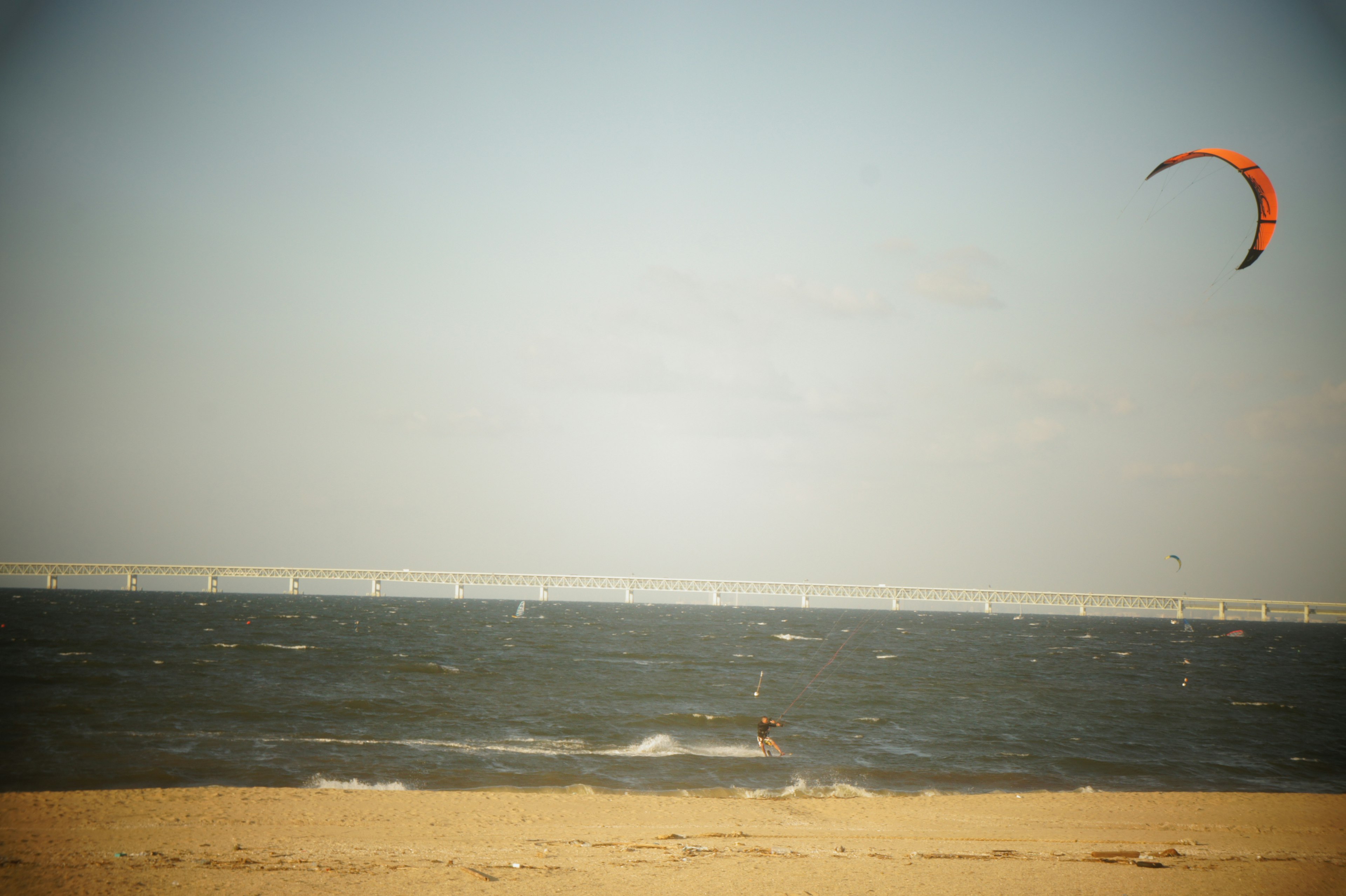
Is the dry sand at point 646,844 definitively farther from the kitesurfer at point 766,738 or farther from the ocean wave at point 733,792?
the kitesurfer at point 766,738

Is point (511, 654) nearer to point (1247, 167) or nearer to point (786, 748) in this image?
point (786, 748)

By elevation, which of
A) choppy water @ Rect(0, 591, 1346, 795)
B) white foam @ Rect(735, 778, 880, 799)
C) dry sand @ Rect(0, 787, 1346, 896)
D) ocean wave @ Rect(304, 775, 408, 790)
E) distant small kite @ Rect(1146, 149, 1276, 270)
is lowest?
choppy water @ Rect(0, 591, 1346, 795)

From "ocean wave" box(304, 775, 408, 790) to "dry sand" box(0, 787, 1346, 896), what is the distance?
459mm

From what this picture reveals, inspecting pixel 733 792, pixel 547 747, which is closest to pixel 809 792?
pixel 733 792

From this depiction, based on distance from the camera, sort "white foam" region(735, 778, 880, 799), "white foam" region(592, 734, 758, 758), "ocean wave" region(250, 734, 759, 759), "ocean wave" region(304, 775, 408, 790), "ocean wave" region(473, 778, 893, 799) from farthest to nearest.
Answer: "white foam" region(592, 734, 758, 758) < "ocean wave" region(250, 734, 759, 759) < "white foam" region(735, 778, 880, 799) < "ocean wave" region(473, 778, 893, 799) < "ocean wave" region(304, 775, 408, 790)

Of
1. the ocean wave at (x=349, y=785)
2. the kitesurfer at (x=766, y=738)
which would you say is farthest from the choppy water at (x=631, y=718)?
the kitesurfer at (x=766, y=738)

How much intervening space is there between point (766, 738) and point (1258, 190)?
1821 centimetres

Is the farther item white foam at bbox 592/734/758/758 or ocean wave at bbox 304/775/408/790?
white foam at bbox 592/734/758/758

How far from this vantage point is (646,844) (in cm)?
1422

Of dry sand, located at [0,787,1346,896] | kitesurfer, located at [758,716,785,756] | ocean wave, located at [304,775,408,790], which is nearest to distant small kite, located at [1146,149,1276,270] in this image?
dry sand, located at [0,787,1346,896]

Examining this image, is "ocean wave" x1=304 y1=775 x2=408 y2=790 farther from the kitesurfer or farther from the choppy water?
the kitesurfer

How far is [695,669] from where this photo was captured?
169 ft

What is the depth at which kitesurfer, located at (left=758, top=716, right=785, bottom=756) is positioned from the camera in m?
22.3

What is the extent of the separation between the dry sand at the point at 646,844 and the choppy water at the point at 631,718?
7.75 feet
